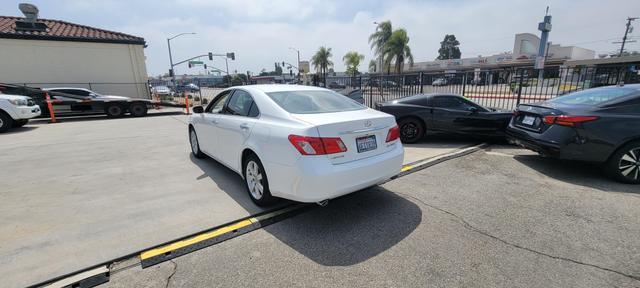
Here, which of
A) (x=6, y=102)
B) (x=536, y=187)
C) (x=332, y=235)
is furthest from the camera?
(x=6, y=102)

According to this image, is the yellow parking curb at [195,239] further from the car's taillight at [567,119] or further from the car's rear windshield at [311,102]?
the car's taillight at [567,119]

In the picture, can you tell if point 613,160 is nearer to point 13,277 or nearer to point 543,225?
point 543,225

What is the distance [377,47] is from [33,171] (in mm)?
41192

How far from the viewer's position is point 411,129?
7.25 metres

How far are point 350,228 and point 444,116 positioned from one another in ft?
16.0

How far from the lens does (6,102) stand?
9008mm

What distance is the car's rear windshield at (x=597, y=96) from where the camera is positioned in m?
4.35

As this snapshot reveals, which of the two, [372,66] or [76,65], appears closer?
[76,65]

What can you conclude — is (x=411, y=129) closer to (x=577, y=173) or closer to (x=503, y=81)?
(x=577, y=173)

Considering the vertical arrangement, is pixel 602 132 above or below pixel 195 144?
above

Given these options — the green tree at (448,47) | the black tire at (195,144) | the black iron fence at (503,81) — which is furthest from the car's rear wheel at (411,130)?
the green tree at (448,47)

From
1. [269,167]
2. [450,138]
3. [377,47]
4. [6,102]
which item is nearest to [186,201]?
[269,167]

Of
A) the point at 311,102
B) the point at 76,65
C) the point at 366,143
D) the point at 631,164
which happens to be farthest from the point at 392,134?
the point at 76,65

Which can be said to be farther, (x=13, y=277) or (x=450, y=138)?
(x=450, y=138)
